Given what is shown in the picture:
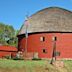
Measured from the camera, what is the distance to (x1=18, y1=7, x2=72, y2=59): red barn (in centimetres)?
5503

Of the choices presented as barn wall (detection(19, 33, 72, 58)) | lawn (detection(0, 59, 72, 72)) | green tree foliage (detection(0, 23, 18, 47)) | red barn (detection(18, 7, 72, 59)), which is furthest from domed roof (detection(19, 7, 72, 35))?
green tree foliage (detection(0, 23, 18, 47))

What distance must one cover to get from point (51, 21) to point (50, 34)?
2910mm

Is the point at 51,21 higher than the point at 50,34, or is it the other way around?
the point at 51,21

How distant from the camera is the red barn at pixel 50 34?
181 ft

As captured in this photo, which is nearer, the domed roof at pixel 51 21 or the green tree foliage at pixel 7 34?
the domed roof at pixel 51 21

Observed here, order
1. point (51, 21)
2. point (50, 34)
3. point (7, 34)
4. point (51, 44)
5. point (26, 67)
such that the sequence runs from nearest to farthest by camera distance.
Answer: point (26, 67), point (50, 34), point (51, 44), point (51, 21), point (7, 34)

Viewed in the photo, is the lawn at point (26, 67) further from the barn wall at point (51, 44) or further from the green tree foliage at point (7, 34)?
the green tree foliage at point (7, 34)

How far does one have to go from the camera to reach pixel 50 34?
181ft

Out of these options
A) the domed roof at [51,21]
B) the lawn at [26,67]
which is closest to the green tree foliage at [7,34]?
the domed roof at [51,21]

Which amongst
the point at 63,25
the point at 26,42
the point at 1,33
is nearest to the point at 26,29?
the point at 26,42

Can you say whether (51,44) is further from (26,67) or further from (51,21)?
Answer: (26,67)

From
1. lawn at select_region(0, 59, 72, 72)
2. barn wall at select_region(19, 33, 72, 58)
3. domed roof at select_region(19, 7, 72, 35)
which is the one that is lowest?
lawn at select_region(0, 59, 72, 72)

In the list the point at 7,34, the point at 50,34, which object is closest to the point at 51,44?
the point at 50,34

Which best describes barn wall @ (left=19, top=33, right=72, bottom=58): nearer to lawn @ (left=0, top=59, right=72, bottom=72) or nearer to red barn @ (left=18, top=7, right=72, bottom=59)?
red barn @ (left=18, top=7, right=72, bottom=59)
